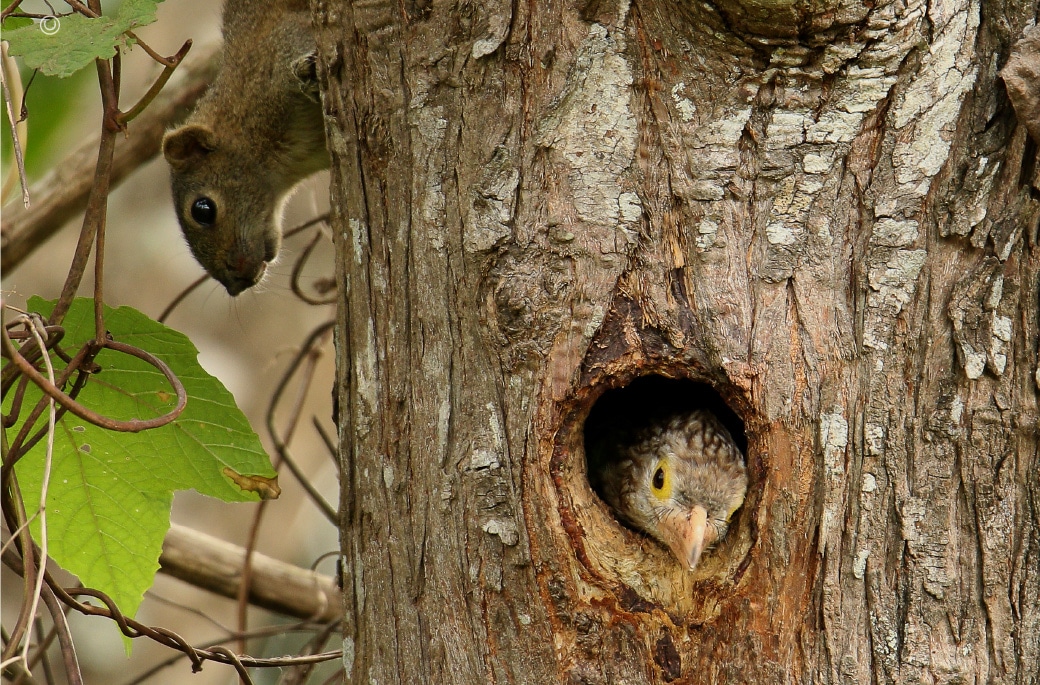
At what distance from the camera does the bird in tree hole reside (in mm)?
2197

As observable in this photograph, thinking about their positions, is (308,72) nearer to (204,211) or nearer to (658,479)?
(204,211)

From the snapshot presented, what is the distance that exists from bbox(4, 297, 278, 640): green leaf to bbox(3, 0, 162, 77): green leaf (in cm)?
52

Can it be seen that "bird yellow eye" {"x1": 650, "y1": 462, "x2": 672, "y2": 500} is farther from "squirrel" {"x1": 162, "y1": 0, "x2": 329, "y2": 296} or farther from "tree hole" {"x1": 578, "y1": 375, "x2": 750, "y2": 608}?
"squirrel" {"x1": 162, "y1": 0, "x2": 329, "y2": 296}

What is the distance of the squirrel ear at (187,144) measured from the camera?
3293 millimetres

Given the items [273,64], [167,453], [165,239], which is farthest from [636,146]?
[165,239]

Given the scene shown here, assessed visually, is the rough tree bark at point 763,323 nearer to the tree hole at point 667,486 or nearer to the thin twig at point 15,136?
the tree hole at point 667,486

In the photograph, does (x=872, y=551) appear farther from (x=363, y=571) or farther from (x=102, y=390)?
(x=102, y=390)

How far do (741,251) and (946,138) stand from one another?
41 cm

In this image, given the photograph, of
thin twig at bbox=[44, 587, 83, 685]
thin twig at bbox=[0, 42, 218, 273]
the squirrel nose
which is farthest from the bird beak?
the squirrel nose

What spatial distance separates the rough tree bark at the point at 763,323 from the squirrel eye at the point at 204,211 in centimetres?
182

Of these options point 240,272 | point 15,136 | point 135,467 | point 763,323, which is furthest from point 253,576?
point 763,323

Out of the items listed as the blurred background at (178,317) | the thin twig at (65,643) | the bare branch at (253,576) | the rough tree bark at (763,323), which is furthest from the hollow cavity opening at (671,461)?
the blurred background at (178,317)

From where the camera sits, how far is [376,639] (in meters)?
2.01

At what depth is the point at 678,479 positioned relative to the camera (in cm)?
253
